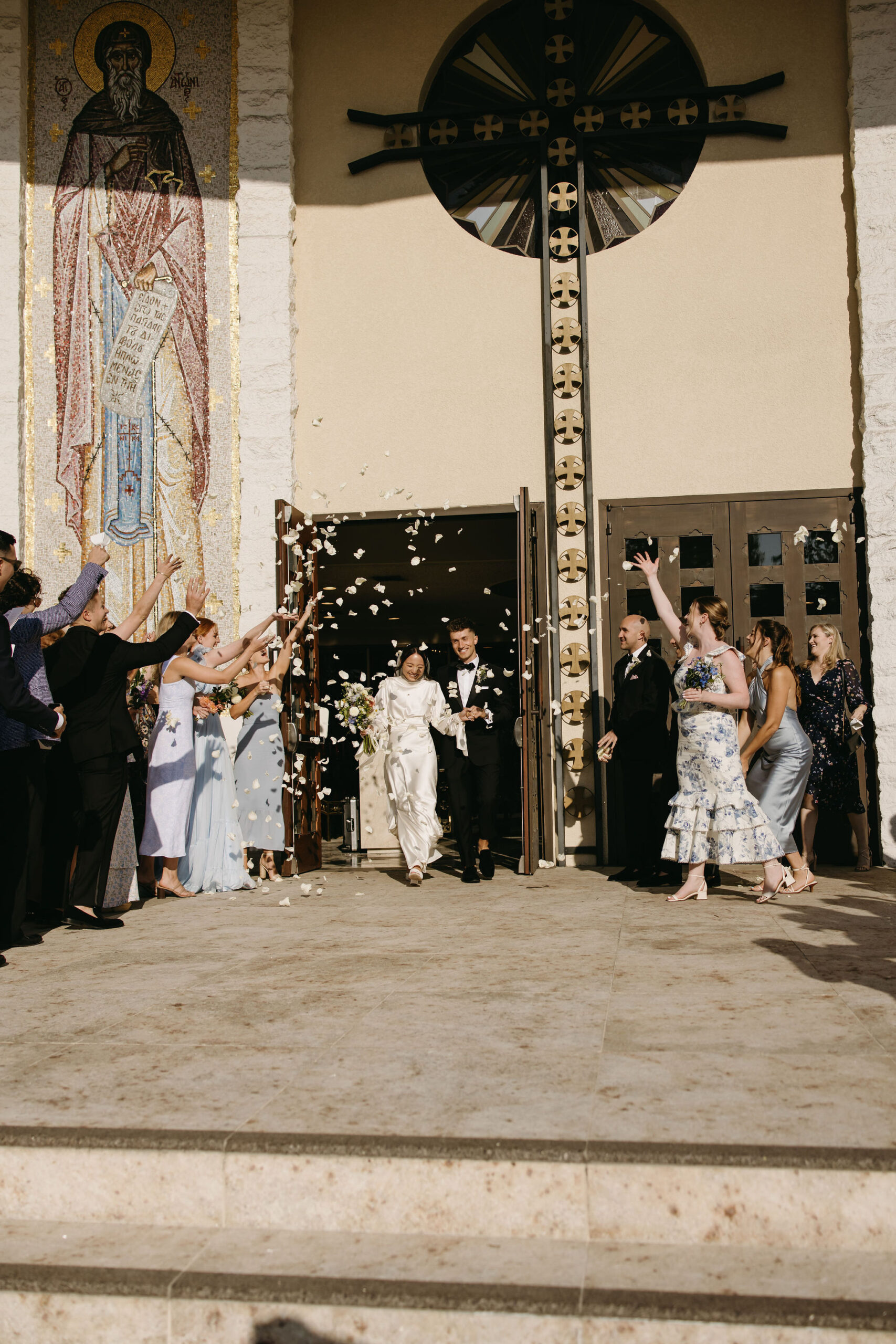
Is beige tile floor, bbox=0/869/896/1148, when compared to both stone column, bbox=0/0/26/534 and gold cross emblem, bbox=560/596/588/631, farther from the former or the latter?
stone column, bbox=0/0/26/534

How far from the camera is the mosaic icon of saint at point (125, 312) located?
1044 cm

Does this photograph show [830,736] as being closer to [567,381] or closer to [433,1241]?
[567,381]

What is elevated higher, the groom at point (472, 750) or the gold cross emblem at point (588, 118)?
the gold cross emblem at point (588, 118)

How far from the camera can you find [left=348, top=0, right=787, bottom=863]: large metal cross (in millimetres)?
10086

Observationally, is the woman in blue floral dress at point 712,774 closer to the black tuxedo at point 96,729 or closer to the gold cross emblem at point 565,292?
the black tuxedo at point 96,729

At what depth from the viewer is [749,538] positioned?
9.96 metres

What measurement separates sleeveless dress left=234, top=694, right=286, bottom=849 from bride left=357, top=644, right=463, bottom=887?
82 cm

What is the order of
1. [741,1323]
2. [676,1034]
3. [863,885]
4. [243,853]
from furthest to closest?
[243,853] < [863,885] < [676,1034] < [741,1323]

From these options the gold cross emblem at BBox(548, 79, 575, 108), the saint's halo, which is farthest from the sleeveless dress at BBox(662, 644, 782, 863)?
the saint's halo

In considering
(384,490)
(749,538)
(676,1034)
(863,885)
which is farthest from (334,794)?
(676,1034)

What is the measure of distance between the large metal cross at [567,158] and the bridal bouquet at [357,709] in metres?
1.64

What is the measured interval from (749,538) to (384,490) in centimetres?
321

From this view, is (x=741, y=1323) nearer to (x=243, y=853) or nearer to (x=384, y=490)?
(x=243, y=853)

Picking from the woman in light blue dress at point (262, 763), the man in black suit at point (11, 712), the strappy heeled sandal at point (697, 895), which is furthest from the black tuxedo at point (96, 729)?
the strappy heeled sandal at point (697, 895)
